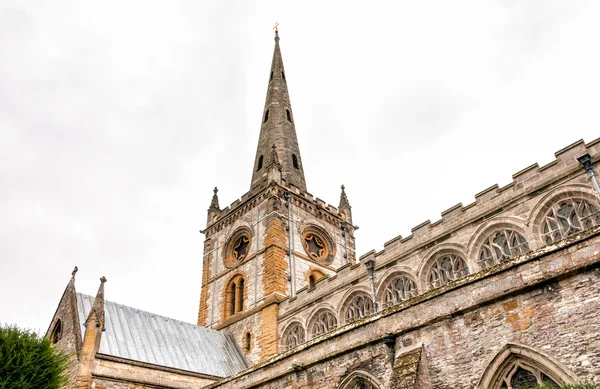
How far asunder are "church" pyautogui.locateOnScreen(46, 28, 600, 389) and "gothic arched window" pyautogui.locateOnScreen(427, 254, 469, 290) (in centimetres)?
6

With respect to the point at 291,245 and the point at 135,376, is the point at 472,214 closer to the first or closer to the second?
the point at 291,245

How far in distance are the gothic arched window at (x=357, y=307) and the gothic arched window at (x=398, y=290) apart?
97 cm

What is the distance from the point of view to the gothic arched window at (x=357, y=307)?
2133 cm

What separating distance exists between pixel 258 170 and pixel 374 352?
2598cm

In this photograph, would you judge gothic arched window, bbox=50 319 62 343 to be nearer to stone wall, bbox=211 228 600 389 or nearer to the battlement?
the battlement

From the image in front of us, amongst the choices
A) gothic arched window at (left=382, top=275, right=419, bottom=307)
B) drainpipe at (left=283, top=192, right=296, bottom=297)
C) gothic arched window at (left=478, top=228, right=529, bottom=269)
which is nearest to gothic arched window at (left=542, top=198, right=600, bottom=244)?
gothic arched window at (left=478, top=228, right=529, bottom=269)

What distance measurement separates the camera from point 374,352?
10.2 meters

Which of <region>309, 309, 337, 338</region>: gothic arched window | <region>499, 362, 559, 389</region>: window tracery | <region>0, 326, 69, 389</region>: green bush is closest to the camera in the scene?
<region>499, 362, 559, 389</region>: window tracery

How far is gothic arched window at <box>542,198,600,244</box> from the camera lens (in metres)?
15.1

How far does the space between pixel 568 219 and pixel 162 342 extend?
1751cm

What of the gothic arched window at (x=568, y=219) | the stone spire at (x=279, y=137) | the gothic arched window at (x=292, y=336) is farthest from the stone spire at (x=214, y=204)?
the gothic arched window at (x=568, y=219)

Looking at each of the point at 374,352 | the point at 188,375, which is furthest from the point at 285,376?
the point at 188,375

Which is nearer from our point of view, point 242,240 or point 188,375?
point 188,375

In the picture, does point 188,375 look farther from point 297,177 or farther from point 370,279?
point 297,177
